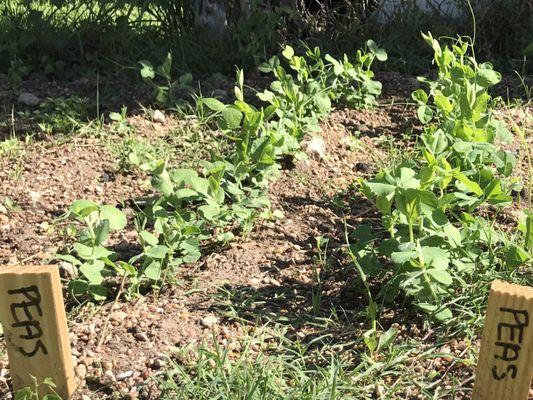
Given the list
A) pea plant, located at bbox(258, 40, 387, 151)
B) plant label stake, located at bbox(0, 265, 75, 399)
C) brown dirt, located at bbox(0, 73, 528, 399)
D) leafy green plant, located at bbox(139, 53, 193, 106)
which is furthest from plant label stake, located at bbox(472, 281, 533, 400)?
leafy green plant, located at bbox(139, 53, 193, 106)

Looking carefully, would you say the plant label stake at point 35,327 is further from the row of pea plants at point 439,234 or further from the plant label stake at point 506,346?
the plant label stake at point 506,346

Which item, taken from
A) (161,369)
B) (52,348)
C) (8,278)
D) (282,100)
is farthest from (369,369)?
(282,100)

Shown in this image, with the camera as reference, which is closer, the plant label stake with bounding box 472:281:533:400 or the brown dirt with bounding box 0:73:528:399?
the plant label stake with bounding box 472:281:533:400

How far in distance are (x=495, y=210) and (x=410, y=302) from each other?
0.74 meters

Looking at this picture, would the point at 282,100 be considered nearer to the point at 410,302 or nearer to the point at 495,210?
the point at 495,210

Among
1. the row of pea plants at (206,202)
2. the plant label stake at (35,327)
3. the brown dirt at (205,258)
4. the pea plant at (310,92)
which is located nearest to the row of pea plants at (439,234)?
the brown dirt at (205,258)

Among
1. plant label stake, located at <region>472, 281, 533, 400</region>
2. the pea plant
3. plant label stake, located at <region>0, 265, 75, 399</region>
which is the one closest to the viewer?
plant label stake, located at <region>472, 281, 533, 400</region>

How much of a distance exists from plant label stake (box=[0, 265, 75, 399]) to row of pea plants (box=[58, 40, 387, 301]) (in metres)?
0.40

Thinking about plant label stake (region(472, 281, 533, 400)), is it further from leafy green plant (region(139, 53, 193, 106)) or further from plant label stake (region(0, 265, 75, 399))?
leafy green plant (region(139, 53, 193, 106))

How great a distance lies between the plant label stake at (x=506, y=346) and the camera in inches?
71.9

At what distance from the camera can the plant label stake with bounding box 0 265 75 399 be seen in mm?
1931

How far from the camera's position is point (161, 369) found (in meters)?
2.27

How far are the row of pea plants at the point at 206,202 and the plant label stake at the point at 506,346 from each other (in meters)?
1.04

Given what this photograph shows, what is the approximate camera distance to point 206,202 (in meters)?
2.91
